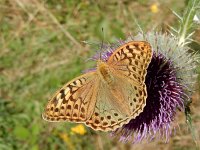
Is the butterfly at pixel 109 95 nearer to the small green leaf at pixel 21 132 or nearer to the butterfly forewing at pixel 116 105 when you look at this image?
the butterfly forewing at pixel 116 105

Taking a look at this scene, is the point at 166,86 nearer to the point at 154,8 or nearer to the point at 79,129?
the point at 79,129

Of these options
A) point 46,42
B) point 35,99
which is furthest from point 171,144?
point 46,42

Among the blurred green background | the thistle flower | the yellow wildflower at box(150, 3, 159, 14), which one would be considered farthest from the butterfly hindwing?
the yellow wildflower at box(150, 3, 159, 14)

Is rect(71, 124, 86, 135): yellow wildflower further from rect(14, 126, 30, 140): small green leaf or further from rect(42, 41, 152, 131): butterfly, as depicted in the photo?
rect(42, 41, 152, 131): butterfly

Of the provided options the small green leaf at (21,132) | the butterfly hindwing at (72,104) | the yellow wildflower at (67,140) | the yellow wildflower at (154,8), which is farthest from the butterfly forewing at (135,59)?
the yellow wildflower at (154,8)

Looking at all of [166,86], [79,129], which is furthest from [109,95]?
[79,129]

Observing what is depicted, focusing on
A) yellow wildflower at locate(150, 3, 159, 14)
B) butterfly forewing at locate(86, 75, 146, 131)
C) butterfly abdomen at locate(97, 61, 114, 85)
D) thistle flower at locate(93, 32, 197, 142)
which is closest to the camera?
butterfly forewing at locate(86, 75, 146, 131)

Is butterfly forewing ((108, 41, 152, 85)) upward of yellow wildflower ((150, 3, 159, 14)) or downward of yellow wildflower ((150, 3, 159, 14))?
downward

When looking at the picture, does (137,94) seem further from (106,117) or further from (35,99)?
(35,99)
